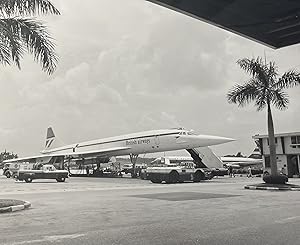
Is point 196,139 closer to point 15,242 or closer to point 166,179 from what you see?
point 166,179

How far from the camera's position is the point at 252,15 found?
826 cm

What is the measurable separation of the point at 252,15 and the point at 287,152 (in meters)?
42.9

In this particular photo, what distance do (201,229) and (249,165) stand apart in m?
66.9

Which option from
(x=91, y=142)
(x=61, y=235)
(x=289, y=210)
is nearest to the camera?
(x=61, y=235)

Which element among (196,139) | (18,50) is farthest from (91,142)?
(18,50)

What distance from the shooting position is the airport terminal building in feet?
155

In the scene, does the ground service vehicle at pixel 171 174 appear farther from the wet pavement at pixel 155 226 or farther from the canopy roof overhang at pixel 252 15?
the canopy roof overhang at pixel 252 15

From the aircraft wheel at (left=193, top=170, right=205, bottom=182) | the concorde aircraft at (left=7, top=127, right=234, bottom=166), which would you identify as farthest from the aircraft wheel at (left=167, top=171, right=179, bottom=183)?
the concorde aircraft at (left=7, top=127, right=234, bottom=166)

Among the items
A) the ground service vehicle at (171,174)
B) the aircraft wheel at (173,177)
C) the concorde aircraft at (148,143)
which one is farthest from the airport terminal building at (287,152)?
the aircraft wheel at (173,177)

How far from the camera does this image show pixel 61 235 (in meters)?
8.20

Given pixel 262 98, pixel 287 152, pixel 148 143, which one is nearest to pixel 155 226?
pixel 262 98

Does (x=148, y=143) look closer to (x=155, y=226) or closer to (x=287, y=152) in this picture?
(x=287, y=152)

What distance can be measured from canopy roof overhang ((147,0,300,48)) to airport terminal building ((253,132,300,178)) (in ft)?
132

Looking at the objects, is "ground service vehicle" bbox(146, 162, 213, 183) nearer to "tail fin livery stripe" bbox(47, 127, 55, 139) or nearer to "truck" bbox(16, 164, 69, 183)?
"truck" bbox(16, 164, 69, 183)
